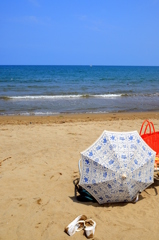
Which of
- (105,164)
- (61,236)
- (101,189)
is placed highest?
(105,164)

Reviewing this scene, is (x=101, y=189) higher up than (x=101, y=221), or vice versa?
(x=101, y=189)

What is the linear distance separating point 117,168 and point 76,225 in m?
0.94

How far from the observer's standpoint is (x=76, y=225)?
3.55m

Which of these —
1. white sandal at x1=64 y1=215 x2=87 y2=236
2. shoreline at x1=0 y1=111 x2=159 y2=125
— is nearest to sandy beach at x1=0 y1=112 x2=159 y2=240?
white sandal at x1=64 y1=215 x2=87 y2=236

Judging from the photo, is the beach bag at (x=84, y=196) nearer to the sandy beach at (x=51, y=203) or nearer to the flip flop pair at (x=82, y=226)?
the sandy beach at (x=51, y=203)

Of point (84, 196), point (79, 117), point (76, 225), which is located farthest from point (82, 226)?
point (79, 117)

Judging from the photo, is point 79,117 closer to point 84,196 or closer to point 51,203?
point 84,196

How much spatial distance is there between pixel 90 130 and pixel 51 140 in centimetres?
152

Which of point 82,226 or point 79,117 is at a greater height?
point 79,117

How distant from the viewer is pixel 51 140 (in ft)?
24.0

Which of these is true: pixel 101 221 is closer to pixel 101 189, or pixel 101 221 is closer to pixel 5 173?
pixel 101 189

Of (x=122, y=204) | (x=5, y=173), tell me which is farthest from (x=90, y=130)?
(x=122, y=204)

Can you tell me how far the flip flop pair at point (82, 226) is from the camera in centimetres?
338

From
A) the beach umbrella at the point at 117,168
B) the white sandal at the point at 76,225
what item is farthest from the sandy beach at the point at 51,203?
the beach umbrella at the point at 117,168
